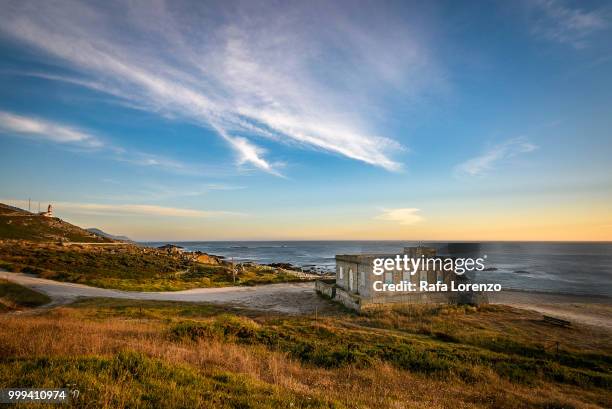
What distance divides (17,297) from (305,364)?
25.1m

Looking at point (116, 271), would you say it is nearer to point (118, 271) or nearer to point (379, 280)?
point (118, 271)

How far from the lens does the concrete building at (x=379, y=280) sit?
87.2 feet

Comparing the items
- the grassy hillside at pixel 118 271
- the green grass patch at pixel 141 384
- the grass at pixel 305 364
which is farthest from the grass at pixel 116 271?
the green grass patch at pixel 141 384

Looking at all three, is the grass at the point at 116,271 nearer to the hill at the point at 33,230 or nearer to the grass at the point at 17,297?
the grass at the point at 17,297

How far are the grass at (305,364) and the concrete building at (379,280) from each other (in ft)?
13.7

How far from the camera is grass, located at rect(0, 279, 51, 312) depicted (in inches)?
871

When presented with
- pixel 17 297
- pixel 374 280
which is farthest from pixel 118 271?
pixel 374 280

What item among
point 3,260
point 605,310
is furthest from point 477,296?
point 3,260

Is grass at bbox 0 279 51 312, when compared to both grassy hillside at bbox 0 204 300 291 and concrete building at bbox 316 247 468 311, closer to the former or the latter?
grassy hillside at bbox 0 204 300 291

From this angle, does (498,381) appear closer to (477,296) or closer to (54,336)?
(54,336)

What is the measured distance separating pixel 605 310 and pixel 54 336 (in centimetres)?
4605

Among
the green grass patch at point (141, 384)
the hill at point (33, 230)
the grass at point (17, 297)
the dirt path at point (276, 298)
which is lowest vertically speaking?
the dirt path at point (276, 298)

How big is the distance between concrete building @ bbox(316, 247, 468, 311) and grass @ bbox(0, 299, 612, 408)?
4.17m

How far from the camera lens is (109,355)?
818 cm
